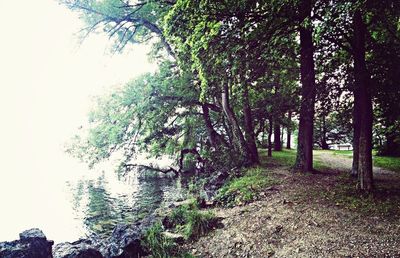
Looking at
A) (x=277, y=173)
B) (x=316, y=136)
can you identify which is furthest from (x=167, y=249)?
(x=316, y=136)

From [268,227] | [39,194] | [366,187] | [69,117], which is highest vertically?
[69,117]

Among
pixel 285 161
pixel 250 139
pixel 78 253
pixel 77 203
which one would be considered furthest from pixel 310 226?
pixel 77 203

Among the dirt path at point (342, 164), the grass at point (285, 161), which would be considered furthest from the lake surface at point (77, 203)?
the dirt path at point (342, 164)

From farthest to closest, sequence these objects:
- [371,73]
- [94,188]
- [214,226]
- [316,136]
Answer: [316,136] < [94,188] < [371,73] < [214,226]

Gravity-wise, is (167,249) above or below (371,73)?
below

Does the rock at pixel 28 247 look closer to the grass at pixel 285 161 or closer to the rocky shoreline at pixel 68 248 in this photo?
the rocky shoreline at pixel 68 248

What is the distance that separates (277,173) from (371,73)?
5.20 metres

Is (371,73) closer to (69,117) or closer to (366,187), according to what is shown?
(366,187)

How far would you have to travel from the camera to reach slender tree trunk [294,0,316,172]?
9367mm

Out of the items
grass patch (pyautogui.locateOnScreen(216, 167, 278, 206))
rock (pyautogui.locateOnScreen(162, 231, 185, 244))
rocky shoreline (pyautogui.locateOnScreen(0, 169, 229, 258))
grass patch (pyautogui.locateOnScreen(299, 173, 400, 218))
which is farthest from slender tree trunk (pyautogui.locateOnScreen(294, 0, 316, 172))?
rocky shoreline (pyautogui.locateOnScreen(0, 169, 229, 258))

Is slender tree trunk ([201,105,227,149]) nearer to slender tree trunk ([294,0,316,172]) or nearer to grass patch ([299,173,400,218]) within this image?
slender tree trunk ([294,0,316,172])

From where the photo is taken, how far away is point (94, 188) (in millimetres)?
18547

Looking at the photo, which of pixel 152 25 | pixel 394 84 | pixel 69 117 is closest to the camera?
pixel 394 84

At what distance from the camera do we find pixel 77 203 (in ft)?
48.2
